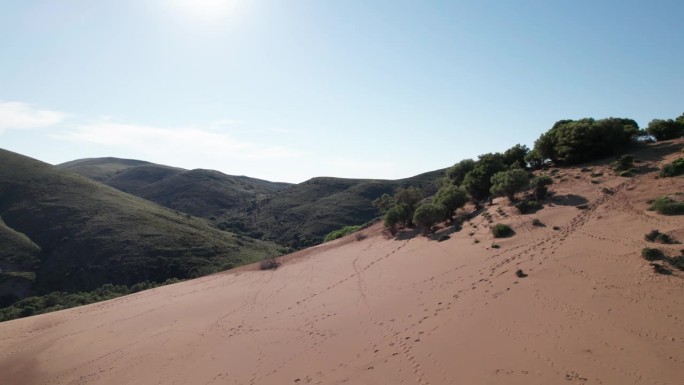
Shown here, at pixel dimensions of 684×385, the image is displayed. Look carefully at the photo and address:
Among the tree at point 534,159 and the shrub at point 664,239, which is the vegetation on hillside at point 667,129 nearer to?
the tree at point 534,159

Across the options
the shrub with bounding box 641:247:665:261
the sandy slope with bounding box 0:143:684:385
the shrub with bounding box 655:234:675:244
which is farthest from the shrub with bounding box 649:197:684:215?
the shrub with bounding box 641:247:665:261

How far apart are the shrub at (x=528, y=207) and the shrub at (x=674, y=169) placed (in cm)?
649

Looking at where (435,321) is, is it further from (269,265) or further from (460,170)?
(460,170)

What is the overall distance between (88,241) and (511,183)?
61947 millimetres

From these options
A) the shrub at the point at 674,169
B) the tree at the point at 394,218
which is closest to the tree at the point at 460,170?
the tree at the point at 394,218

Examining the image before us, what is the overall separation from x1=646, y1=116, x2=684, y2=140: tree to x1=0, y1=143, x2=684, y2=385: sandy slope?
8.30m

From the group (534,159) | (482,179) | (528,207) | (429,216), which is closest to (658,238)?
(528,207)

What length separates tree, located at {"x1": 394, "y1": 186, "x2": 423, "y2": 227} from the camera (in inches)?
1267

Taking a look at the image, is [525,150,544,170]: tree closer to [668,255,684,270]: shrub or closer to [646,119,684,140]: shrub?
[646,119,684,140]: shrub

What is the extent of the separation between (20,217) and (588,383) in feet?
279

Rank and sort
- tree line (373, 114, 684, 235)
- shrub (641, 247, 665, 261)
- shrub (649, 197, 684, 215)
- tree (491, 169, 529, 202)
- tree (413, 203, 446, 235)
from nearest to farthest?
1. shrub (641, 247, 665, 261)
2. shrub (649, 197, 684, 215)
3. tree (491, 169, 529, 202)
4. tree line (373, 114, 684, 235)
5. tree (413, 203, 446, 235)

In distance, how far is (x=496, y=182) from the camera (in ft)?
90.2

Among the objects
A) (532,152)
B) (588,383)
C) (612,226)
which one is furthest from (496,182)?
(588,383)

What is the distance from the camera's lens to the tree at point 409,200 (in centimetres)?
3219
